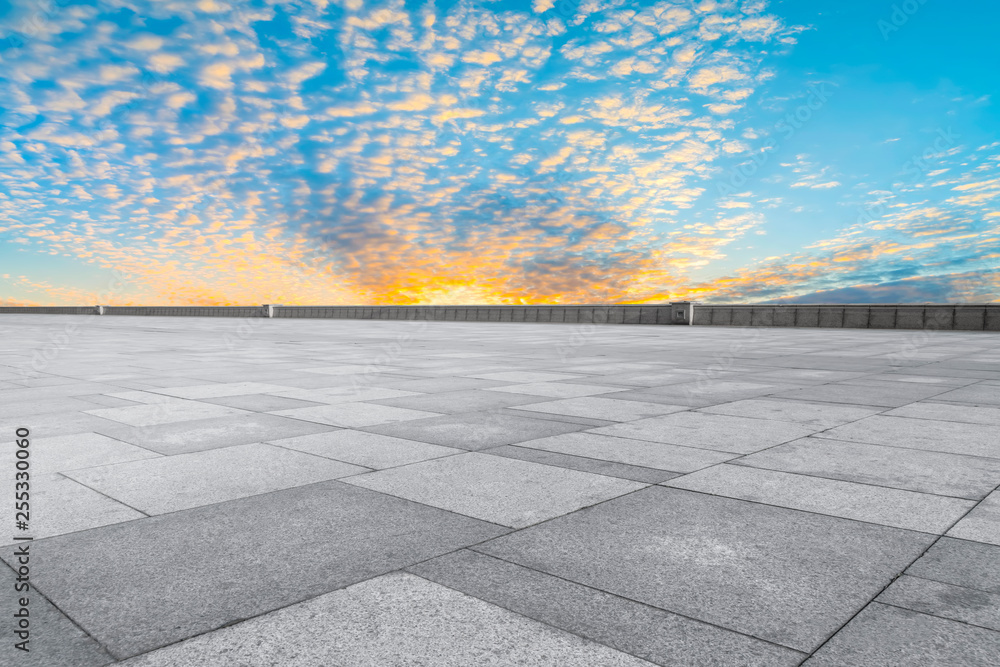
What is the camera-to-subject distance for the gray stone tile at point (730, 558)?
2.57m

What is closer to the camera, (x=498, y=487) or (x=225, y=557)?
(x=225, y=557)

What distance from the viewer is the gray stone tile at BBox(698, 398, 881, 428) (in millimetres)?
6625

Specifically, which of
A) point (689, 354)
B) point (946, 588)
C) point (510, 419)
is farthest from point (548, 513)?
point (689, 354)

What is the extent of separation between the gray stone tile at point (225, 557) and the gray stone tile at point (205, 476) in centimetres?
25

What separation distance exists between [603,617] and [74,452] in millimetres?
4575

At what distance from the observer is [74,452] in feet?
17.0

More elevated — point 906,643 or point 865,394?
point 865,394

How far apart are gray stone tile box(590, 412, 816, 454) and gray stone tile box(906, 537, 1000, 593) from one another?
203 centimetres

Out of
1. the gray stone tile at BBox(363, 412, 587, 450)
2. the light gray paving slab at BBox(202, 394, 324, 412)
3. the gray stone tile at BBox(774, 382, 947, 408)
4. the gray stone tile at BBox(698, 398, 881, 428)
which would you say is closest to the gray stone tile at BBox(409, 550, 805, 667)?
the gray stone tile at BBox(363, 412, 587, 450)

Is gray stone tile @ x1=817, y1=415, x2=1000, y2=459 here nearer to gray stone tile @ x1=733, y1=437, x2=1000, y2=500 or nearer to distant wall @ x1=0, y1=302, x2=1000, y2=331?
gray stone tile @ x1=733, y1=437, x2=1000, y2=500

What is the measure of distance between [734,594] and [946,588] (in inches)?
35.8

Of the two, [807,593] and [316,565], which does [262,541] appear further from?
[807,593]

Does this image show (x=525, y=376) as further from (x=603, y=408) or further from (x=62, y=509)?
(x=62, y=509)

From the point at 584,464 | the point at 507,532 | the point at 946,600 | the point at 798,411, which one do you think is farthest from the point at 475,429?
the point at 946,600
